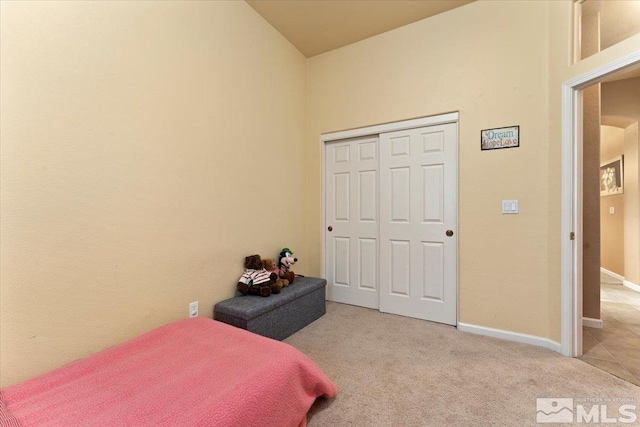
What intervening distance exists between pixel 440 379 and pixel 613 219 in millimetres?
5150

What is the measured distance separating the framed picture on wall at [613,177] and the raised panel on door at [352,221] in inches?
173

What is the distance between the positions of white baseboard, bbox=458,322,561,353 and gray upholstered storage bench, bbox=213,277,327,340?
4.70 feet


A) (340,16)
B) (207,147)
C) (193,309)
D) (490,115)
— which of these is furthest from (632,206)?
(193,309)

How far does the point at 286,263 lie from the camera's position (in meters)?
2.86

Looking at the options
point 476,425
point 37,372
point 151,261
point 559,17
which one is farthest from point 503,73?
point 37,372

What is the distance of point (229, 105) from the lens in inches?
94.9

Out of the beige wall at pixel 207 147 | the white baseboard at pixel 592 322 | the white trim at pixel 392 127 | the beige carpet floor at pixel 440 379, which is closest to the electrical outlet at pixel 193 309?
the beige wall at pixel 207 147

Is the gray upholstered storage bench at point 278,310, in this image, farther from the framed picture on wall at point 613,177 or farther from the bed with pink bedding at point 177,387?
the framed picture on wall at point 613,177

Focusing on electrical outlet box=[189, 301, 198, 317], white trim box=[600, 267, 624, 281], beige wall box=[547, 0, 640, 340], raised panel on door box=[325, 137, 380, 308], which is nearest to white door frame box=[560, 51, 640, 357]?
beige wall box=[547, 0, 640, 340]

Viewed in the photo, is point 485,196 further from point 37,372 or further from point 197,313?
point 37,372

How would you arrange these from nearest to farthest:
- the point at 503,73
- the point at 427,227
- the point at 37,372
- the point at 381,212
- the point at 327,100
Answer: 1. the point at 37,372
2. the point at 503,73
3. the point at 427,227
4. the point at 381,212
5. the point at 327,100

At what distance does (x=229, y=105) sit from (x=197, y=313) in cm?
180

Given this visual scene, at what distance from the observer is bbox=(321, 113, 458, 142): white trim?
265cm

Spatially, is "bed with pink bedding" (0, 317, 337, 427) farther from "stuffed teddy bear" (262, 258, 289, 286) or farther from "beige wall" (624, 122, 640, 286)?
"beige wall" (624, 122, 640, 286)
